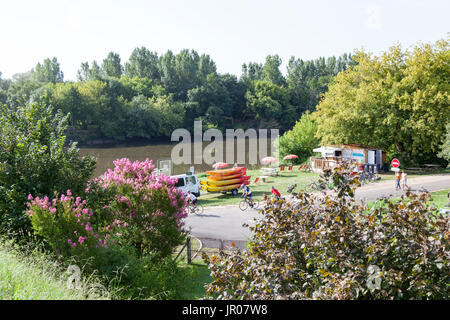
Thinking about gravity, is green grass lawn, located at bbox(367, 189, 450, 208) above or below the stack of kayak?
Result: below

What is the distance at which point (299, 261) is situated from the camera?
5.33 m

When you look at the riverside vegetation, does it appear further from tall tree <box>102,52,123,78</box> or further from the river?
tall tree <box>102,52,123,78</box>

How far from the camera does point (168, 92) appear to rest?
303ft

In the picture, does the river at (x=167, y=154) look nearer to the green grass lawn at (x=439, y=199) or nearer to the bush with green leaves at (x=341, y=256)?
the green grass lawn at (x=439, y=199)

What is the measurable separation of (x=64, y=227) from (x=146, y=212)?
3138 millimetres

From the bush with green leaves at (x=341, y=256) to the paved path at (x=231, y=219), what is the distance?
7009 millimetres

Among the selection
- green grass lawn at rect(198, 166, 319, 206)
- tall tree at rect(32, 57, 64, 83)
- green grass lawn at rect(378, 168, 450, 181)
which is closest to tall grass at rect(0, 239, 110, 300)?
green grass lawn at rect(198, 166, 319, 206)

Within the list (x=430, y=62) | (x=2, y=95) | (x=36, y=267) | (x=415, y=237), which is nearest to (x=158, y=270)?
(x=36, y=267)

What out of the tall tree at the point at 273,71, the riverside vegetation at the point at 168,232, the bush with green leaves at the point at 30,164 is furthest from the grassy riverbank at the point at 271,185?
the tall tree at the point at 273,71

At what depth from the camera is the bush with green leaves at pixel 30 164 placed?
9586 mm

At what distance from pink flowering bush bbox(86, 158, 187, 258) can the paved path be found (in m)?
2.70

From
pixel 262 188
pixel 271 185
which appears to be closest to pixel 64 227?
pixel 262 188

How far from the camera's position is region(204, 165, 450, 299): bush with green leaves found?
4.29 meters
